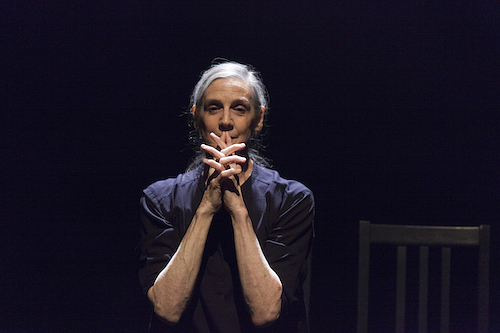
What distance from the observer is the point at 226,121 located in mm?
1049

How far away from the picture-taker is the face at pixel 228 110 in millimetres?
1062

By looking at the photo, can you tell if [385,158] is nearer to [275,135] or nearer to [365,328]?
[275,135]

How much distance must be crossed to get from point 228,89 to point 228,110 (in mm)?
57

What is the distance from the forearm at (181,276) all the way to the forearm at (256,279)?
0.29 ft

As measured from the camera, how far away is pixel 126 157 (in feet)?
5.90

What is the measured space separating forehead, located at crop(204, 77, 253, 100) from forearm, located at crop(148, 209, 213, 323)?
0.32 m

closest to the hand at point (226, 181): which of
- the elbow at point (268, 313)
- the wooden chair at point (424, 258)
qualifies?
the elbow at point (268, 313)

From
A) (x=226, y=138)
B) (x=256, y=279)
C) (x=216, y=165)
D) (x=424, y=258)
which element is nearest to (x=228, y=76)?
(x=226, y=138)

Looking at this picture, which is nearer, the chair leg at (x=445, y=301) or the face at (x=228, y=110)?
the face at (x=228, y=110)

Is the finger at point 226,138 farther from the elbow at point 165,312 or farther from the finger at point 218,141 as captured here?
the elbow at point 165,312

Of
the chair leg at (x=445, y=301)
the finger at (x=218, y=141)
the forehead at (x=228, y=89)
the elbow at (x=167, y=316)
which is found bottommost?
the chair leg at (x=445, y=301)

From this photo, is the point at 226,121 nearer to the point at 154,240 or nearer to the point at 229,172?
the point at 229,172

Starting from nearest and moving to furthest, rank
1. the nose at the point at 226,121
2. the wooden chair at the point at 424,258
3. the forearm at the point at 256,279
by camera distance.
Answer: the forearm at the point at 256,279 < the nose at the point at 226,121 < the wooden chair at the point at 424,258

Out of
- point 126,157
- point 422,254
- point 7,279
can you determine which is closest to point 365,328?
point 422,254
